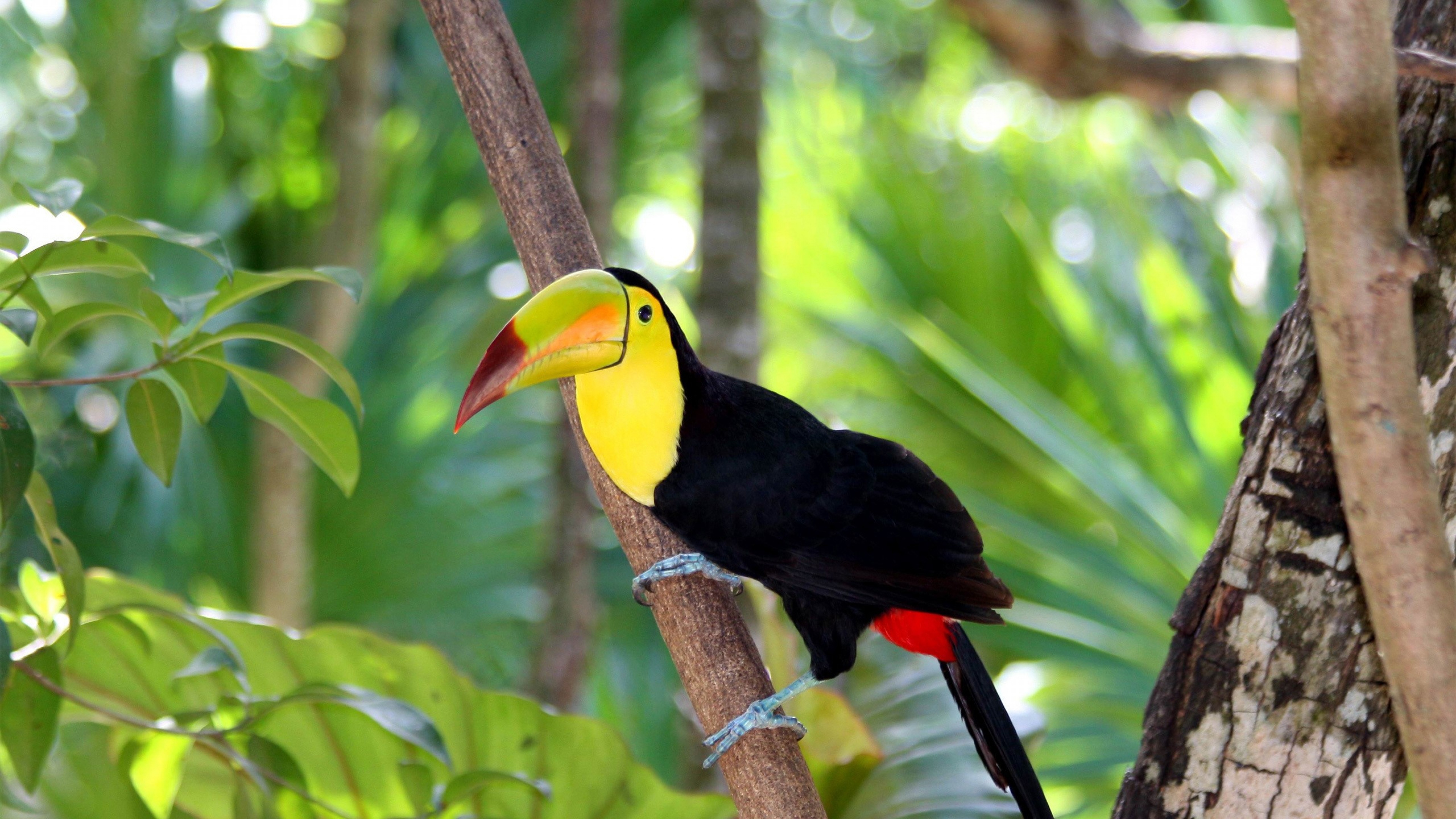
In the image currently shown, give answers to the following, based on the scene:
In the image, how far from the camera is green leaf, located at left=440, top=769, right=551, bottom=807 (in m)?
0.96

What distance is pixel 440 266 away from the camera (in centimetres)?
304

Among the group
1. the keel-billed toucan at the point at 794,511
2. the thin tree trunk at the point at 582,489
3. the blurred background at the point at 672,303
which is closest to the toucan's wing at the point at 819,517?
the keel-billed toucan at the point at 794,511

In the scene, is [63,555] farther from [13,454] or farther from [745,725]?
[745,725]

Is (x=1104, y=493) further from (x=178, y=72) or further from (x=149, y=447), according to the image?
(x=178, y=72)

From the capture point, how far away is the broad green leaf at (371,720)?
111 centimetres

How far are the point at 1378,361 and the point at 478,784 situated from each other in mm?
779

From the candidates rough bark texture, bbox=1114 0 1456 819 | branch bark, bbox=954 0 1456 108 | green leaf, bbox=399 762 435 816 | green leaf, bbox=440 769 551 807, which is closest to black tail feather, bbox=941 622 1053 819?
rough bark texture, bbox=1114 0 1456 819

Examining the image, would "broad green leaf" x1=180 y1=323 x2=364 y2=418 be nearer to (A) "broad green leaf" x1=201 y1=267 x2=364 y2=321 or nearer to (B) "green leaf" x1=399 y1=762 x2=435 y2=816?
(A) "broad green leaf" x1=201 y1=267 x2=364 y2=321

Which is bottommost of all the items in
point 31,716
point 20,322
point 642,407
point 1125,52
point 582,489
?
point 31,716

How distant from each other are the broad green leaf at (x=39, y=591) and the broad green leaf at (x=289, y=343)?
289mm

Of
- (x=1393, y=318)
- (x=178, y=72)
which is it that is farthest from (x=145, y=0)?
(x=1393, y=318)

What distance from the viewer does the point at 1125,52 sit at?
2.62 m

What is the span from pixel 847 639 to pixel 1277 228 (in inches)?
60.9

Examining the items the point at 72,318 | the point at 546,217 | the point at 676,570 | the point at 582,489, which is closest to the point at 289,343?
the point at 72,318
